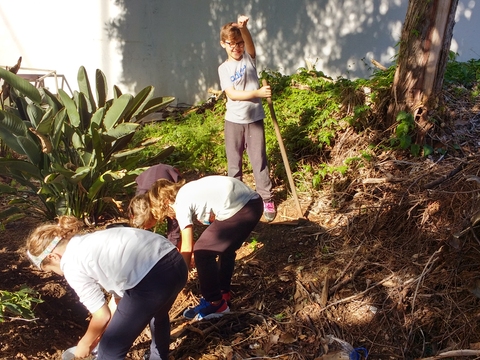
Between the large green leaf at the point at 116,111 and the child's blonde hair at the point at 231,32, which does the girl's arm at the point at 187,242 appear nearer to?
the large green leaf at the point at 116,111

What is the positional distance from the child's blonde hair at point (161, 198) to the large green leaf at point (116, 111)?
57.7 inches

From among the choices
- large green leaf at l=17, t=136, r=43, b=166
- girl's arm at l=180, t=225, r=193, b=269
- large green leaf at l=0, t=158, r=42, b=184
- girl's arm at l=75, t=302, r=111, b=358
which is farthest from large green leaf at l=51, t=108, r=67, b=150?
girl's arm at l=75, t=302, r=111, b=358

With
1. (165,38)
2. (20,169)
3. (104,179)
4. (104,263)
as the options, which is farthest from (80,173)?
(165,38)

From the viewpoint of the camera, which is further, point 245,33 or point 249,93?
point 245,33

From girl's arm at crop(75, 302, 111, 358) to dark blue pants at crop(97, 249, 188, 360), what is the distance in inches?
1.8

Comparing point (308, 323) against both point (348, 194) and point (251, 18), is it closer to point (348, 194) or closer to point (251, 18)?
point (348, 194)

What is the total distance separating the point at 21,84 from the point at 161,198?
2.01 m

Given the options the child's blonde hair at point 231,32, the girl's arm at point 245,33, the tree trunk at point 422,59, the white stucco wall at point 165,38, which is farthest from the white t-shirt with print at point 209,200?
the white stucco wall at point 165,38

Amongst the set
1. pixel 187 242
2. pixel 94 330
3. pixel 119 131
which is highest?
pixel 119 131

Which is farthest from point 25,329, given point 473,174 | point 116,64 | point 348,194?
point 116,64

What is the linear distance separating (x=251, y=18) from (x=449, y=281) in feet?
18.9

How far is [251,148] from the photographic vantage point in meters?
4.77

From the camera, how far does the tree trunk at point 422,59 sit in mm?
4699

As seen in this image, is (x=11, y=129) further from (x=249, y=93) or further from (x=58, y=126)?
(x=249, y=93)
